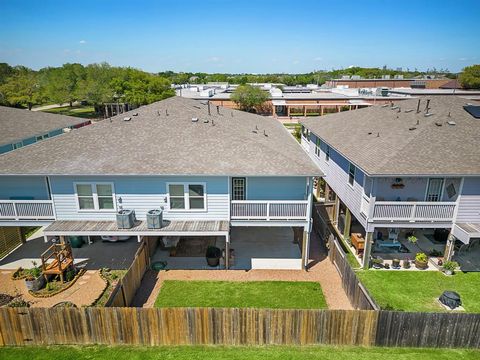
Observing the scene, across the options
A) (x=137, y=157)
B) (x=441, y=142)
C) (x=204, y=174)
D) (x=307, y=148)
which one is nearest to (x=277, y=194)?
(x=204, y=174)

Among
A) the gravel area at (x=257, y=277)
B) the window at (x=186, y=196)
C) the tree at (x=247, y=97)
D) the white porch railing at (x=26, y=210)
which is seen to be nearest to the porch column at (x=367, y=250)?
the gravel area at (x=257, y=277)

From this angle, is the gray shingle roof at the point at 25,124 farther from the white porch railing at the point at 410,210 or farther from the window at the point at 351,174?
the white porch railing at the point at 410,210

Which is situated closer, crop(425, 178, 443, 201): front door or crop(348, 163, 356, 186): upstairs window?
crop(425, 178, 443, 201): front door

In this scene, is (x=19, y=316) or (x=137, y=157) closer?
(x=19, y=316)

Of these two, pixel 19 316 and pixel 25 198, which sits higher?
pixel 25 198

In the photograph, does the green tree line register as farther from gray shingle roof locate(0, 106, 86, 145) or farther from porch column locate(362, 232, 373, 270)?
porch column locate(362, 232, 373, 270)

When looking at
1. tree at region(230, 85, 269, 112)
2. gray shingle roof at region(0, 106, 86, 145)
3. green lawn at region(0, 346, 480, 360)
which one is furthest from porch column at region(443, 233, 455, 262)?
tree at region(230, 85, 269, 112)

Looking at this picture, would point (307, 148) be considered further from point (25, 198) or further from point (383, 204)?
point (25, 198)

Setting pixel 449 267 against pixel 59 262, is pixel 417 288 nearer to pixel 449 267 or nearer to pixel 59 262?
pixel 449 267
